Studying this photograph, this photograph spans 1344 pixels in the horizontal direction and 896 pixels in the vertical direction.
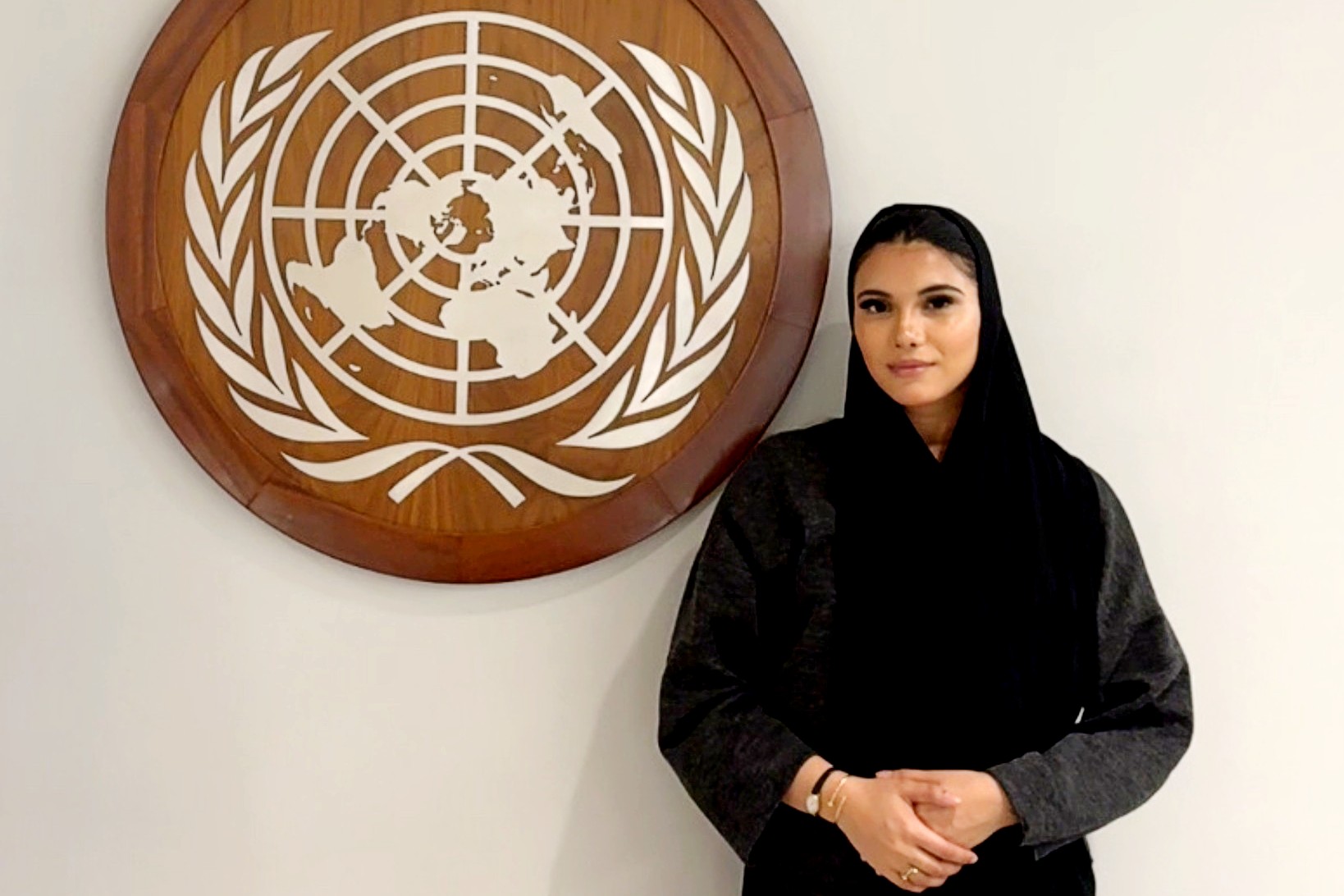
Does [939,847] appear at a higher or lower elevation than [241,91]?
lower

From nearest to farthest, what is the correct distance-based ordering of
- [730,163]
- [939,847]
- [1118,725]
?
[939,847] < [1118,725] < [730,163]

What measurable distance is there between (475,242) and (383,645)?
0.44m

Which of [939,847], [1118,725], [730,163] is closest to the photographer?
[939,847]

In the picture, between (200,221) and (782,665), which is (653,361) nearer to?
(782,665)

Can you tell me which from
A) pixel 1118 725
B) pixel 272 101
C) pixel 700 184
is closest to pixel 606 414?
pixel 700 184

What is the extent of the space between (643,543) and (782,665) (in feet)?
0.70

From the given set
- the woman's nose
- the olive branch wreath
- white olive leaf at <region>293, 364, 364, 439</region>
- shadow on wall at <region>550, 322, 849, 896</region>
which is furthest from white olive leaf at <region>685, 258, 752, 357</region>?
white olive leaf at <region>293, 364, 364, 439</region>

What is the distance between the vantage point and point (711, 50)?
50.8 inches

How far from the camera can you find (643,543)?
1.34 meters

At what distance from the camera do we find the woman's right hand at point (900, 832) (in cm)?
109

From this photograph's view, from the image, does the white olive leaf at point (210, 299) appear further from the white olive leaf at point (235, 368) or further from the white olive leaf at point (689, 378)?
the white olive leaf at point (689, 378)

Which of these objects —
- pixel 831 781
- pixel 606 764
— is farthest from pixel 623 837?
pixel 831 781

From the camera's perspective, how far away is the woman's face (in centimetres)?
115

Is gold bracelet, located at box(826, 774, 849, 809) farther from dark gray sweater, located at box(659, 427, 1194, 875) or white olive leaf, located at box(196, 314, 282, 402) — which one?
white olive leaf, located at box(196, 314, 282, 402)
